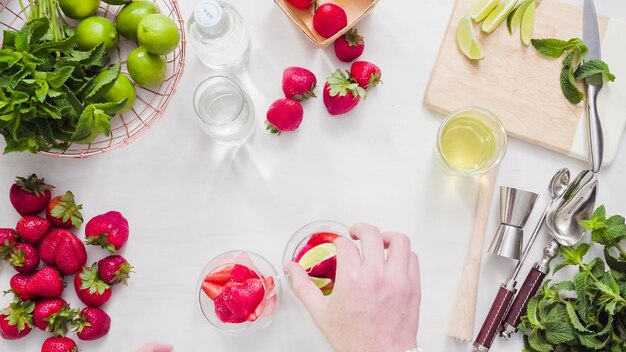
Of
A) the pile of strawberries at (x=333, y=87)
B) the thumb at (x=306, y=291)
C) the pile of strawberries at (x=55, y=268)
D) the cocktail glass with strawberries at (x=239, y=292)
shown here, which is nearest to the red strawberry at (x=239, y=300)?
the cocktail glass with strawberries at (x=239, y=292)

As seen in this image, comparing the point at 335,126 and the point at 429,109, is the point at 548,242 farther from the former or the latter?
the point at 335,126

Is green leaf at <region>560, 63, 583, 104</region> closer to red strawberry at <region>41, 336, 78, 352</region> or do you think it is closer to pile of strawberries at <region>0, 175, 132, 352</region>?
pile of strawberries at <region>0, 175, 132, 352</region>

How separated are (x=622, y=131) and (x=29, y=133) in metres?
1.13

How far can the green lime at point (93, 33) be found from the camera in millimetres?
1185

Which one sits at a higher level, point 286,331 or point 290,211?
point 290,211

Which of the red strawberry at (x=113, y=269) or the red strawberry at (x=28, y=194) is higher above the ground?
the red strawberry at (x=28, y=194)

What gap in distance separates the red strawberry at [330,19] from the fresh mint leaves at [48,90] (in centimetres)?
39

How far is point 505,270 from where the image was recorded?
1306mm

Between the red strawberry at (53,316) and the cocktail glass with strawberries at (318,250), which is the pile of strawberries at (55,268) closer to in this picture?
the red strawberry at (53,316)

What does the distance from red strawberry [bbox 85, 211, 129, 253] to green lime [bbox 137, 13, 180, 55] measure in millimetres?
332

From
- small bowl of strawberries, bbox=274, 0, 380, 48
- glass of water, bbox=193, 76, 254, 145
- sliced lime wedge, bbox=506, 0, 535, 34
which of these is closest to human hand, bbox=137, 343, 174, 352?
glass of water, bbox=193, 76, 254, 145

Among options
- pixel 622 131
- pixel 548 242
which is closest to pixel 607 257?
pixel 548 242

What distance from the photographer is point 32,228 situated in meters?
1.25

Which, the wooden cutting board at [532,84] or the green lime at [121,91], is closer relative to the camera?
the green lime at [121,91]
